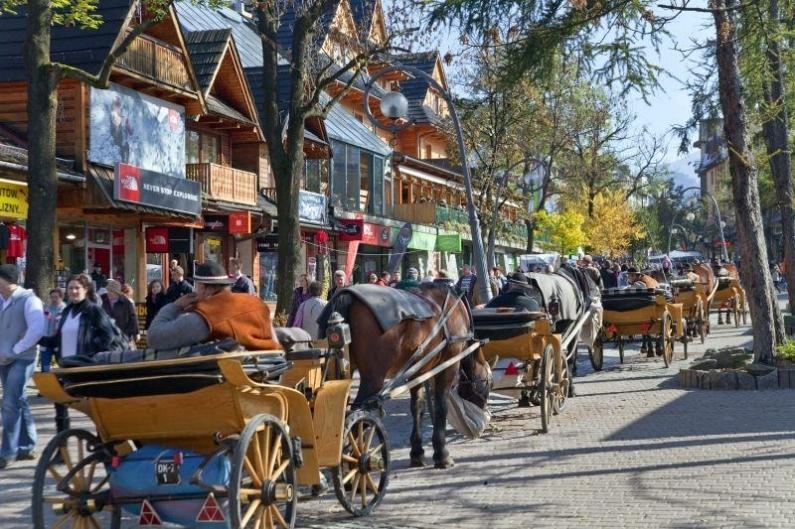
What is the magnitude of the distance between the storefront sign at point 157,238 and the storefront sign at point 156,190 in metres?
1.16

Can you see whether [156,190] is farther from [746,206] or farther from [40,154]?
[746,206]

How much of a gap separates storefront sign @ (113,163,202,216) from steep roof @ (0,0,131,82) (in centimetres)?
252

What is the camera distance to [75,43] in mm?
25641

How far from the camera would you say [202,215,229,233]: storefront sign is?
3109 cm

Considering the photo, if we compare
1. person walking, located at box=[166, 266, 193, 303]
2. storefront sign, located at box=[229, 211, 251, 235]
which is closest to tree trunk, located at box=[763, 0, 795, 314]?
person walking, located at box=[166, 266, 193, 303]

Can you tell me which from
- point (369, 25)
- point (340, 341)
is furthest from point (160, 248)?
point (340, 341)

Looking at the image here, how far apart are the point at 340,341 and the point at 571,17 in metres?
5.26

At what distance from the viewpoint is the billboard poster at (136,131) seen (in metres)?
25.6

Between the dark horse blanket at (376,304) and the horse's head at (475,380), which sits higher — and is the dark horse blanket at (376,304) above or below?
above

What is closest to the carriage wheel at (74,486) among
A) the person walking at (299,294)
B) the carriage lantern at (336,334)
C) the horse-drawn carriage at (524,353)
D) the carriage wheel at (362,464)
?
the carriage wheel at (362,464)

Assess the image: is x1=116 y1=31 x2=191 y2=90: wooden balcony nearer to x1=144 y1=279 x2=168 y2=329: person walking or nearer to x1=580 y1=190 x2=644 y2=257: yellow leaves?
x1=144 y1=279 x2=168 y2=329: person walking

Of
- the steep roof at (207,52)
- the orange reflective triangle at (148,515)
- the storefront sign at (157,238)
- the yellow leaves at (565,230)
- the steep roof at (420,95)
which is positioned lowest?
the orange reflective triangle at (148,515)

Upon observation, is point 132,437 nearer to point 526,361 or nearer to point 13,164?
point 526,361

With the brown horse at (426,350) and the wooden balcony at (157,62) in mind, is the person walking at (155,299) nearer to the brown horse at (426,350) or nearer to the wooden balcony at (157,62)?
the brown horse at (426,350)
